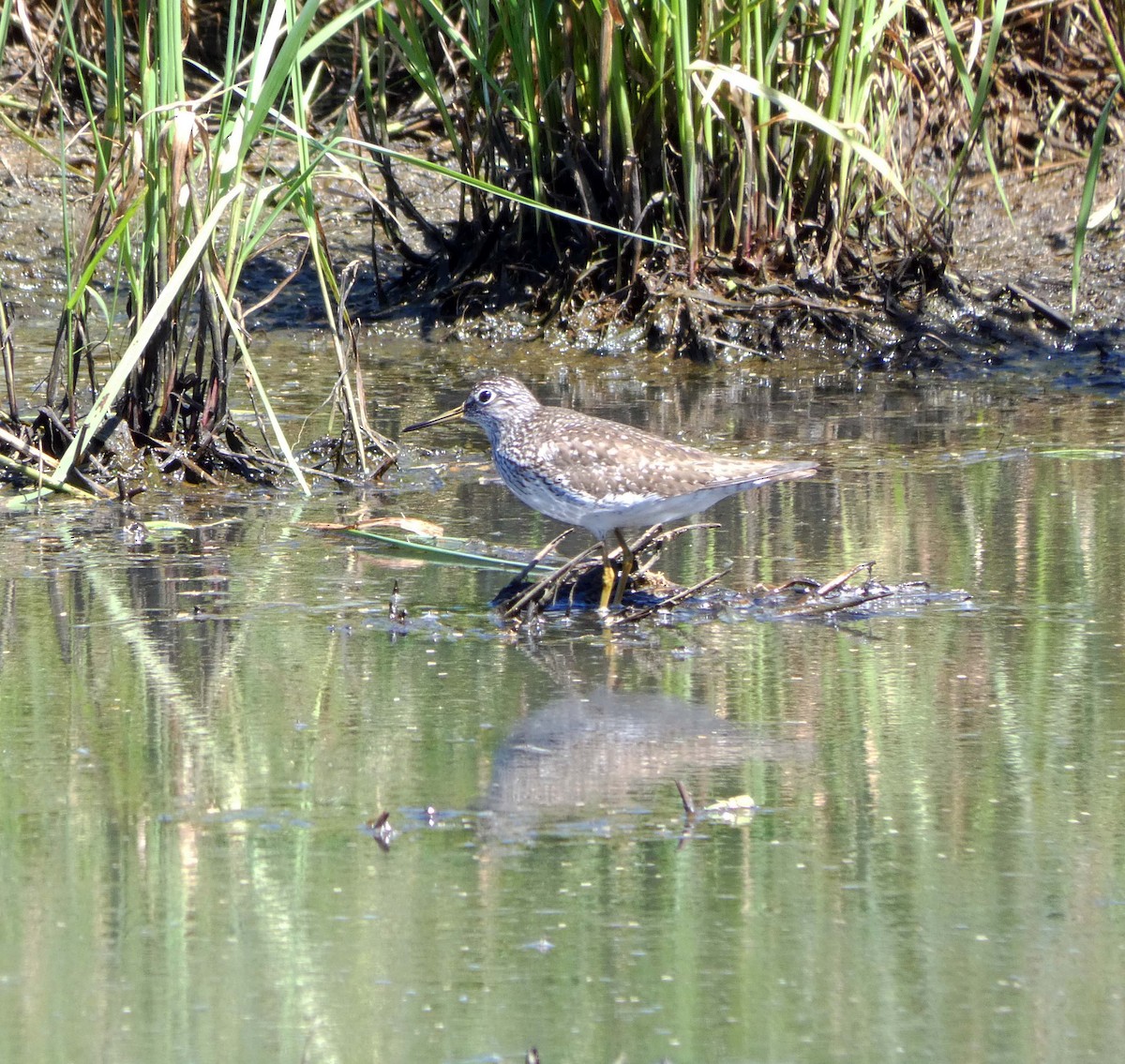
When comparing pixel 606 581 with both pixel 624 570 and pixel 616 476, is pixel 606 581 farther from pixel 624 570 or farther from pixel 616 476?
pixel 616 476

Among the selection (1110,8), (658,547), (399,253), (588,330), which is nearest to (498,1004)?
(658,547)

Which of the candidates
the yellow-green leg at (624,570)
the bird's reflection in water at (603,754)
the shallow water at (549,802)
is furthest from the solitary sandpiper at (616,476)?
the bird's reflection in water at (603,754)

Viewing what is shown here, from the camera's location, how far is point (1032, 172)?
35.1 ft

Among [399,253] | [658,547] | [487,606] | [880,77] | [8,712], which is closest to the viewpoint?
[8,712]

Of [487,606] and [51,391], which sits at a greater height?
[51,391]

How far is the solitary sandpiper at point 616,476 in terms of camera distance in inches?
215

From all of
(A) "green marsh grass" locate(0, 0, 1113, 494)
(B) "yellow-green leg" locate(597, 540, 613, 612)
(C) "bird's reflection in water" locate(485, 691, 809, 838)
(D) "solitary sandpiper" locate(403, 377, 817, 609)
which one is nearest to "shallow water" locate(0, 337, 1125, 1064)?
(C) "bird's reflection in water" locate(485, 691, 809, 838)

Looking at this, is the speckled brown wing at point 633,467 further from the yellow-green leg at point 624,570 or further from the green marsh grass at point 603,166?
the green marsh grass at point 603,166

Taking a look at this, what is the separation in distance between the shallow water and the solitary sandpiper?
0.96ft

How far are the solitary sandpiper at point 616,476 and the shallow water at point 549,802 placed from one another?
292 mm

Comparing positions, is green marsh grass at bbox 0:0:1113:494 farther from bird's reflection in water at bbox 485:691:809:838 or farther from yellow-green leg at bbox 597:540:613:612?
bird's reflection in water at bbox 485:691:809:838

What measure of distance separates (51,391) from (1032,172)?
6.46 metres

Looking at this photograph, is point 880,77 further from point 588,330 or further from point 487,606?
point 487,606

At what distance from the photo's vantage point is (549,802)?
148 inches
